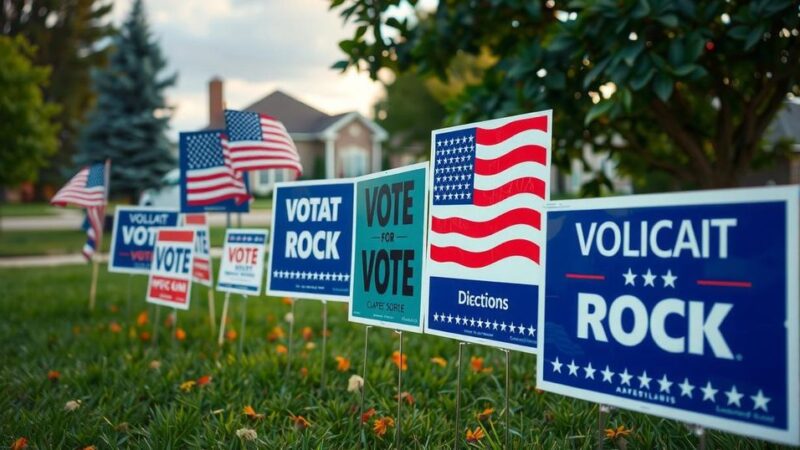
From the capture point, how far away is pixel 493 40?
19.9ft

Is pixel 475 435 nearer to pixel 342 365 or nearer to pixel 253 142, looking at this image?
A: pixel 342 365

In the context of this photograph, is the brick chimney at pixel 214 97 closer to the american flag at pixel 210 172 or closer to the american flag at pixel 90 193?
the american flag at pixel 90 193

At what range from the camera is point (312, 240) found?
4.20 metres

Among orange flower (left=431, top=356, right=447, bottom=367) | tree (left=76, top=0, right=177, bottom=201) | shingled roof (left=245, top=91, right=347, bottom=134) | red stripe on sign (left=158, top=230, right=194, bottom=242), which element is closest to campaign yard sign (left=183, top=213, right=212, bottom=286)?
red stripe on sign (left=158, top=230, right=194, bottom=242)

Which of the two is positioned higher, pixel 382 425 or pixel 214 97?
pixel 214 97

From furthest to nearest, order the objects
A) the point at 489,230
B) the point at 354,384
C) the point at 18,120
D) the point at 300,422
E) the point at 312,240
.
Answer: the point at 18,120
the point at 354,384
the point at 312,240
the point at 300,422
the point at 489,230

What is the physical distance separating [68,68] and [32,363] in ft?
149

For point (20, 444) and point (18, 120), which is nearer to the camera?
point (20, 444)

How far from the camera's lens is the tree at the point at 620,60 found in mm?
3770

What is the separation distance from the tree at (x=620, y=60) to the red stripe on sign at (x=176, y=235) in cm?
181

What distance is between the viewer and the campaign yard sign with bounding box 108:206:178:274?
6.70 metres

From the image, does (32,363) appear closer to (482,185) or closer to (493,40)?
(482,185)

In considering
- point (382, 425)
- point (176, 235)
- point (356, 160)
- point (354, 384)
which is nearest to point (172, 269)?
point (176, 235)

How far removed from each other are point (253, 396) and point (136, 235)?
326cm
